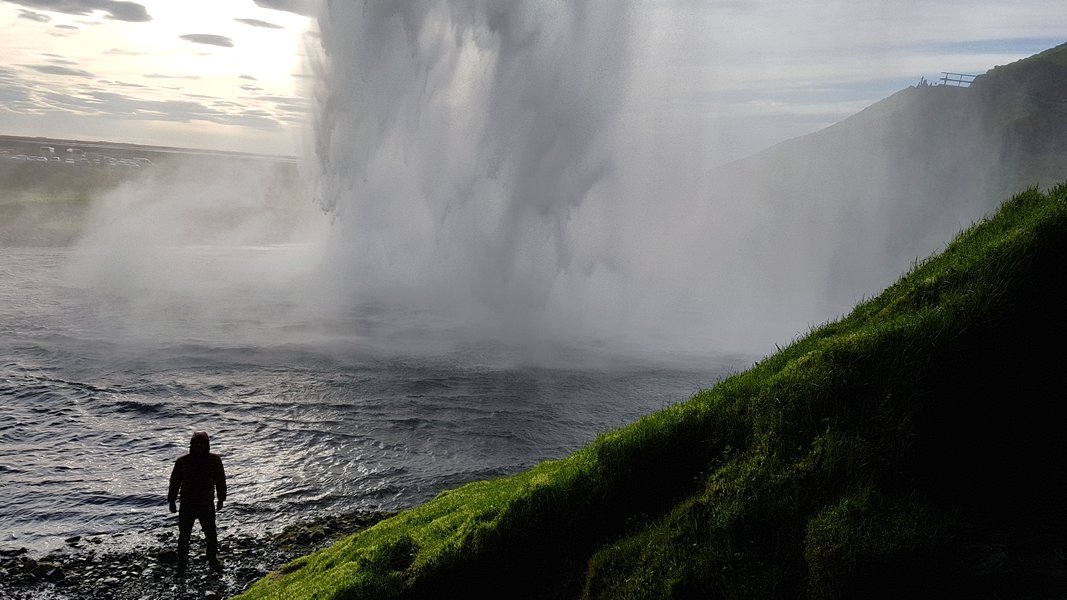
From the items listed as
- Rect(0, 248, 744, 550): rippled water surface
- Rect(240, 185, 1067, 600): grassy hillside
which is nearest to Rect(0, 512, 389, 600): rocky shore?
Rect(0, 248, 744, 550): rippled water surface

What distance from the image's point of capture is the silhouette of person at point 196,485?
1247cm

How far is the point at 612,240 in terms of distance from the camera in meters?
57.8

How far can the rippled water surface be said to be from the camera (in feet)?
55.3

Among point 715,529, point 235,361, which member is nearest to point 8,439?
point 235,361

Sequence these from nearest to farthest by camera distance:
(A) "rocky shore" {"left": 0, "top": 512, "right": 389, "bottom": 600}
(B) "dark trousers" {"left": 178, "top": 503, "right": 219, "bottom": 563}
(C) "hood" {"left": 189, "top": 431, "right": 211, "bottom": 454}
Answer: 1. (A) "rocky shore" {"left": 0, "top": 512, "right": 389, "bottom": 600}
2. (C) "hood" {"left": 189, "top": 431, "right": 211, "bottom": 454}
3. (B) "dark trousers" {"left": 178, "top": 503, "right": 219, "bottom": 563}

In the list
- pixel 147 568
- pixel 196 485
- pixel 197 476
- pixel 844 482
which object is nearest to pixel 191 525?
pixel 196 485

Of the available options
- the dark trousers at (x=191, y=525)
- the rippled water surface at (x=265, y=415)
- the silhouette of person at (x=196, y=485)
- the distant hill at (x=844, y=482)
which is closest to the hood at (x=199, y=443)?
the silhouette of person at (x=196, y=485)

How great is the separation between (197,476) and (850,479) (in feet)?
37.1

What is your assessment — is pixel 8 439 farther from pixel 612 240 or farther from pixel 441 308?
pixel 612 240

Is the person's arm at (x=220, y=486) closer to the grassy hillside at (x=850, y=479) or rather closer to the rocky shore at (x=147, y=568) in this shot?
the rocky shore at (x=147, y=568)

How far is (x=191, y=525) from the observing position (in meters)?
12.8

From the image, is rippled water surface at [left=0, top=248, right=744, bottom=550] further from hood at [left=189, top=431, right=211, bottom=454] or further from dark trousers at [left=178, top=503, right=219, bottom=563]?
hood at [left=189, top=431, right=211, bottom=454]

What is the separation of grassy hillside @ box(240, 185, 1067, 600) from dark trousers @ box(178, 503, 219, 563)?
5540mm

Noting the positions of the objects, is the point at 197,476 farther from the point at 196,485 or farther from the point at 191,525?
the point at 191,525
